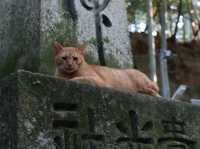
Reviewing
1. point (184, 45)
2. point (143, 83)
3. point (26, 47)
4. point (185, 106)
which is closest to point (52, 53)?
point (26, 47)

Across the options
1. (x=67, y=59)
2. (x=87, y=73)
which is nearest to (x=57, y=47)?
(x=67, y=59)

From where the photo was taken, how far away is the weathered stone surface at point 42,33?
5008mm

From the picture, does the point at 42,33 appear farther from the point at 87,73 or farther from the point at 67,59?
the point at 87,73

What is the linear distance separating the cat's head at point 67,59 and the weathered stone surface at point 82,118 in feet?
1.72

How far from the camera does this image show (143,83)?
5.06m

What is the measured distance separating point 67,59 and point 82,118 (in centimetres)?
76

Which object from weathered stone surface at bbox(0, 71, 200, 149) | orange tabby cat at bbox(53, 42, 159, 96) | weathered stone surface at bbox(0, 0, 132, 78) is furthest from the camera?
weathered stone surface at bbox(0, 0, 132, 78)

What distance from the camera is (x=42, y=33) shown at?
5047 mm

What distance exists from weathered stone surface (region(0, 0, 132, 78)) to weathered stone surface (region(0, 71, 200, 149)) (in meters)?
0.90

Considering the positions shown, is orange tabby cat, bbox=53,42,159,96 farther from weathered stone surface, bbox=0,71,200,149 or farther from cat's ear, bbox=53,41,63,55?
weathered stone surface, bbox=0,71,200,149

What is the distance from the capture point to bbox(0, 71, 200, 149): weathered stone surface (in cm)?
378

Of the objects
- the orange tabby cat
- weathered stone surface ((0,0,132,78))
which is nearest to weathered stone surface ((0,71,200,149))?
the orange tabby cat

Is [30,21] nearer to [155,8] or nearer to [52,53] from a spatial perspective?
[52,53]

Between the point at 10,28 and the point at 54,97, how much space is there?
149cm
